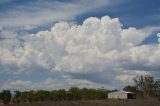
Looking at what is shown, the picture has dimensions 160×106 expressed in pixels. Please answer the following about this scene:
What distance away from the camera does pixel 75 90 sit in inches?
5276

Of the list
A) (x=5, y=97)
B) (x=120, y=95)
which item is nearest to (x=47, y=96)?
(x=5, y=97)

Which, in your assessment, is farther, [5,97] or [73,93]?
[73,93]

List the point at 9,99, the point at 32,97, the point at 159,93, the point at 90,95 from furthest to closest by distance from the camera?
the point at 159,93, the point at 90,95, the point at 32,97, the point at 9,99

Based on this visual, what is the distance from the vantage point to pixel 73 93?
12400 centimetres

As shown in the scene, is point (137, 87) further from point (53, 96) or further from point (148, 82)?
point (53, 96)

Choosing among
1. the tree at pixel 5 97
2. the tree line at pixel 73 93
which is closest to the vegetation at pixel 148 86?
the tree line at pixel 73 93

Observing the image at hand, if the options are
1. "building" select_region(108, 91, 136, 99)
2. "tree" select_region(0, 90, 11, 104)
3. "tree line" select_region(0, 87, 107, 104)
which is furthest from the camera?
"building" select_region(108, 91, 136, 99)

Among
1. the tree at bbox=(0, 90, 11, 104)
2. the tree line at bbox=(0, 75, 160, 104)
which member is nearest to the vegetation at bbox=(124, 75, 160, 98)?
the tree line at bbox=(0, 75, 160, 104)

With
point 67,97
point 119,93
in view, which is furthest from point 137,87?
point 67,97

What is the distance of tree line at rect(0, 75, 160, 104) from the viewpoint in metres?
110

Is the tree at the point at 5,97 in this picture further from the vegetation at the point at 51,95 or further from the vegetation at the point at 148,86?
the vegetation at the point at 148,86

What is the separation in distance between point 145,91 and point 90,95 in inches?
1668

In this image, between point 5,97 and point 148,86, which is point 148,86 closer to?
point 148,86

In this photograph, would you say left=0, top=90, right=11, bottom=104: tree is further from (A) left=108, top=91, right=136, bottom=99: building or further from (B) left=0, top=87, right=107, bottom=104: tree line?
(A) left=108, top=91, right=136, bottom=99: building
